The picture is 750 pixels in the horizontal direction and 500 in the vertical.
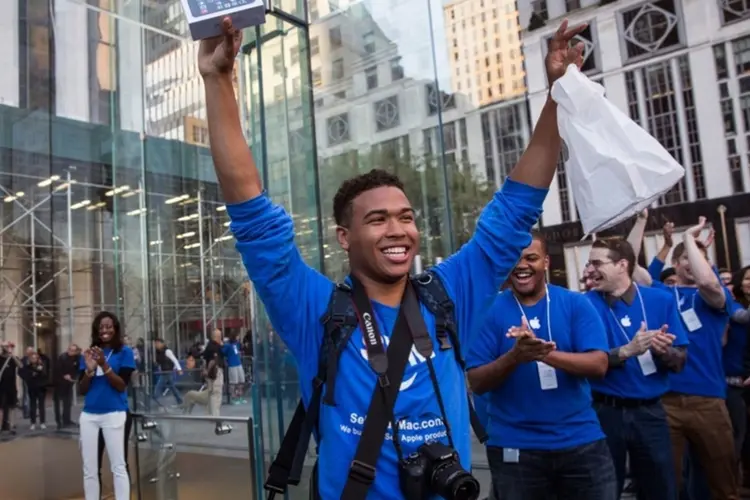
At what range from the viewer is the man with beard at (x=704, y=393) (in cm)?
358

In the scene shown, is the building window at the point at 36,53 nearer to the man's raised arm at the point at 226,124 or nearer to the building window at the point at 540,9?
the man's raised arm at the point at 226,124

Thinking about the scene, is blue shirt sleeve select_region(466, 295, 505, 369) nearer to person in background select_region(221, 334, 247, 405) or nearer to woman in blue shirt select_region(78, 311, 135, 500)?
person in background select_region(221, 334, 247, 405)

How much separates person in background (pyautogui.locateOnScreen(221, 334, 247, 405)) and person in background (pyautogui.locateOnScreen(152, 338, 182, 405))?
57 cm

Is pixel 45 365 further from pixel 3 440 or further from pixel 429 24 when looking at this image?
pixel 429 24

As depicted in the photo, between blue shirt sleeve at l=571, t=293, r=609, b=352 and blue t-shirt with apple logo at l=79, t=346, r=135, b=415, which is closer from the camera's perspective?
blue shirt sleeve at l=571, t=293, r=609, b=352

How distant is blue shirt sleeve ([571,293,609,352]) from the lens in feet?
8.73

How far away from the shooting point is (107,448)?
15.0 feet

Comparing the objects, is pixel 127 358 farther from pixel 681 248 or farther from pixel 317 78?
pixel 681 248

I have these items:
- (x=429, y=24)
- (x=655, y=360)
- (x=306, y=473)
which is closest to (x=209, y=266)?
(x=306, y=473)

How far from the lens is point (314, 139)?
11.3 feet

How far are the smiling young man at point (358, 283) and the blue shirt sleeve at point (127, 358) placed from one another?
138 inches

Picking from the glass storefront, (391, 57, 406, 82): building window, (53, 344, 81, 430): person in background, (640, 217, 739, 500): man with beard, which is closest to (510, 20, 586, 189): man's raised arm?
the glass storefront

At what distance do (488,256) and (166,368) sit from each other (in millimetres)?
3621

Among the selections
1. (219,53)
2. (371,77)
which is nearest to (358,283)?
(219,53)
